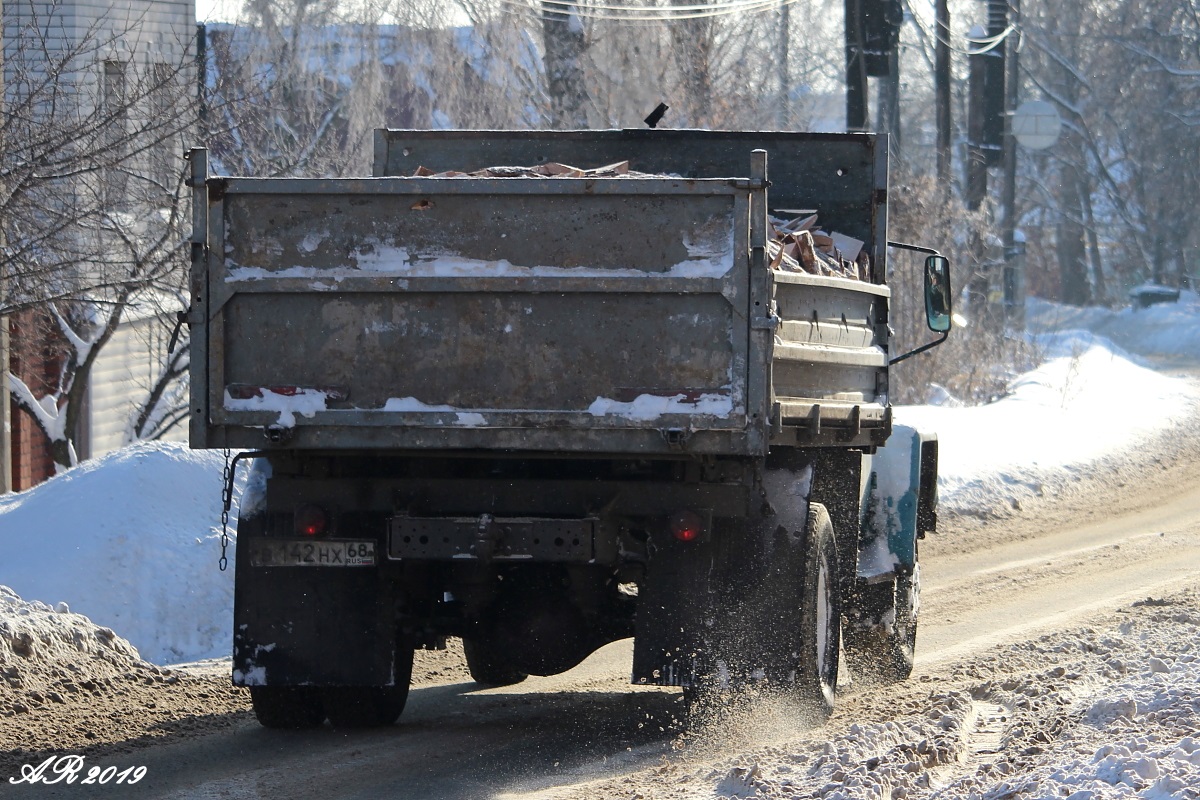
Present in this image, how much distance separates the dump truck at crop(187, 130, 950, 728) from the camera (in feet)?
19.2

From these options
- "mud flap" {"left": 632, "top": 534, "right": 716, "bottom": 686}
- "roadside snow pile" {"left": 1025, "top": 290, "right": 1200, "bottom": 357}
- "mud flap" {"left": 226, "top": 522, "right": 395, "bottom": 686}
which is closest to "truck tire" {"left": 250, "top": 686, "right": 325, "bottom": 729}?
"mud flap" {"left": 226, "top": 522, "right": 395, "bottom": 686}

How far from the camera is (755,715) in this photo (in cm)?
648

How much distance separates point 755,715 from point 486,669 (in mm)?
1857

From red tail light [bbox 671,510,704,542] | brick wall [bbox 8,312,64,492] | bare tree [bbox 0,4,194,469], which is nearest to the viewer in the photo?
red tail light [bbox 671,510,704,542]

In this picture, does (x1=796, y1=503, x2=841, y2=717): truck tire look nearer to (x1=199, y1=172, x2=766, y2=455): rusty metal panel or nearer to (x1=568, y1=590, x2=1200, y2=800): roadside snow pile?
(x1=568, y1=590, x2=1200, y2=800): roadside snow pile

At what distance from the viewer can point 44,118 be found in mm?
12812

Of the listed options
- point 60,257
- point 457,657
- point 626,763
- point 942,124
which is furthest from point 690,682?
point 942,124

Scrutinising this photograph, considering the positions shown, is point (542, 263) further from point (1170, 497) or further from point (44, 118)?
point (1170, 497)

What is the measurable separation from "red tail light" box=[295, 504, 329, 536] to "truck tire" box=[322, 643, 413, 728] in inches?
31.4

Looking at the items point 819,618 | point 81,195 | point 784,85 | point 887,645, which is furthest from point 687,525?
point 784,85

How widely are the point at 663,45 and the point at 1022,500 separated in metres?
10.8

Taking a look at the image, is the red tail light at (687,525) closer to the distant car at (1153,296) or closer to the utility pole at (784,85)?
the utility pole at (784,85)

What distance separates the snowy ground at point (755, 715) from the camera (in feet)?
16.9
